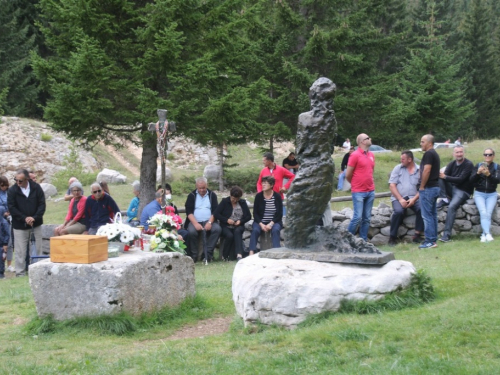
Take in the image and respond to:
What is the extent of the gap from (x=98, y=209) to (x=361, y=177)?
5079 mm

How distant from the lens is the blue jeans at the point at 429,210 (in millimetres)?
10906

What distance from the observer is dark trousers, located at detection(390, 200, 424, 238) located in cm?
1190

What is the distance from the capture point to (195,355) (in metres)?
5.23

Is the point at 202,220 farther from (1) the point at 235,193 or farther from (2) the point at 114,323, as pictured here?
(2) the point at 114,323

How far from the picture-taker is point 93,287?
676 centimetres

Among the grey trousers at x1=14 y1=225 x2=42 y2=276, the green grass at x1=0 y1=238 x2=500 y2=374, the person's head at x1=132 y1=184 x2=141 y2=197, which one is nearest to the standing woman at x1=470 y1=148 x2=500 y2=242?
the green grass at x1=0 y1=238 x2=500 y2=374

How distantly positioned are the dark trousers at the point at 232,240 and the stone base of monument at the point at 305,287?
5.68 m

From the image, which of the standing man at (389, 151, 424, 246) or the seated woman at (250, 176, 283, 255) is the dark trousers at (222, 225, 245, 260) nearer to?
the seated woman at (250, 176, 283, 255)

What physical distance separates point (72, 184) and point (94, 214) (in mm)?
959

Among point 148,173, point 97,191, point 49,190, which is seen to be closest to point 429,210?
point 97,191

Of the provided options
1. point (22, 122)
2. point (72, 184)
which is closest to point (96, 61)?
point (72, 184)

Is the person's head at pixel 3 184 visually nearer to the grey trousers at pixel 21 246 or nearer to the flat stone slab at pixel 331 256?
the grey trousers at pixel 21 246

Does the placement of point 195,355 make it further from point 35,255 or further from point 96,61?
point 96,61

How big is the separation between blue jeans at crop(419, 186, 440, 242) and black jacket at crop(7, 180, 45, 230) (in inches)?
286
